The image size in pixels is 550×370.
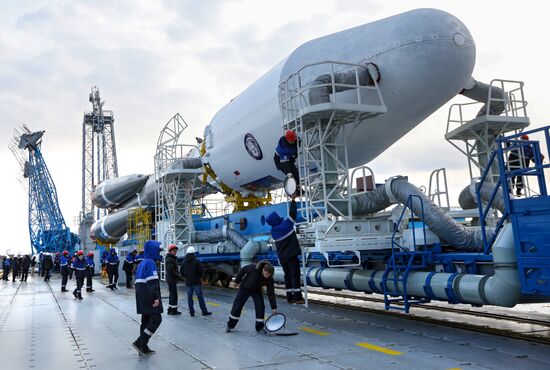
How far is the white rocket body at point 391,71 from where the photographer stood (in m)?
8.61

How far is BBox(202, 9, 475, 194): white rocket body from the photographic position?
28.2ft

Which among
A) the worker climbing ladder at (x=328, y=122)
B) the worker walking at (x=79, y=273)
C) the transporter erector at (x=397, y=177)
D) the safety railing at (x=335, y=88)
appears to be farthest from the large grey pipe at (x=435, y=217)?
the worker walking at (x=79, y=273)

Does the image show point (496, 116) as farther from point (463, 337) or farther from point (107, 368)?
point (107, 368)

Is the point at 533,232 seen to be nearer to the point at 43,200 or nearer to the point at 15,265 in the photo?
the point at 15,265

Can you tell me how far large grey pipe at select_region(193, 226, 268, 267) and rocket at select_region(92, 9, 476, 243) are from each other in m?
1.98

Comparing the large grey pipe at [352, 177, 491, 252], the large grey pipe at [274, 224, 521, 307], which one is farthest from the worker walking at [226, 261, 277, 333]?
the large grey pipe at [352, 177, 491, 252]

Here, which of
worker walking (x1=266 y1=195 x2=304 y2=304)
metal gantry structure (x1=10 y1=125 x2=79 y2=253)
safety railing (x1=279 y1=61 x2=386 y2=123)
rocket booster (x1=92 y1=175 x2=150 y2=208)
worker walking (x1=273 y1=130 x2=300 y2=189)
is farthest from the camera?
metal gantry structure (x1=10 y1=125 x2=79 y2=253)

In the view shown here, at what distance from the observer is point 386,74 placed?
896 cm

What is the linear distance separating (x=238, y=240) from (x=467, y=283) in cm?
843

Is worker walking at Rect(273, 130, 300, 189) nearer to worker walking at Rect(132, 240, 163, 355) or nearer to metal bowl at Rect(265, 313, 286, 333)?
metal bowl at Rect(265, 313, 286, 333)

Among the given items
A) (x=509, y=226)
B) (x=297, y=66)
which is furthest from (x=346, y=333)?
(x=297, y=66)

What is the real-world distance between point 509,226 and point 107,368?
5283 mm

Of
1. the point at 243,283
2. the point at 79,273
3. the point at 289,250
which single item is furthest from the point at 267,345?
the point at 79,273

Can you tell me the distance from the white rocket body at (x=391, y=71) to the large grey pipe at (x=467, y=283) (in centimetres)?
276
